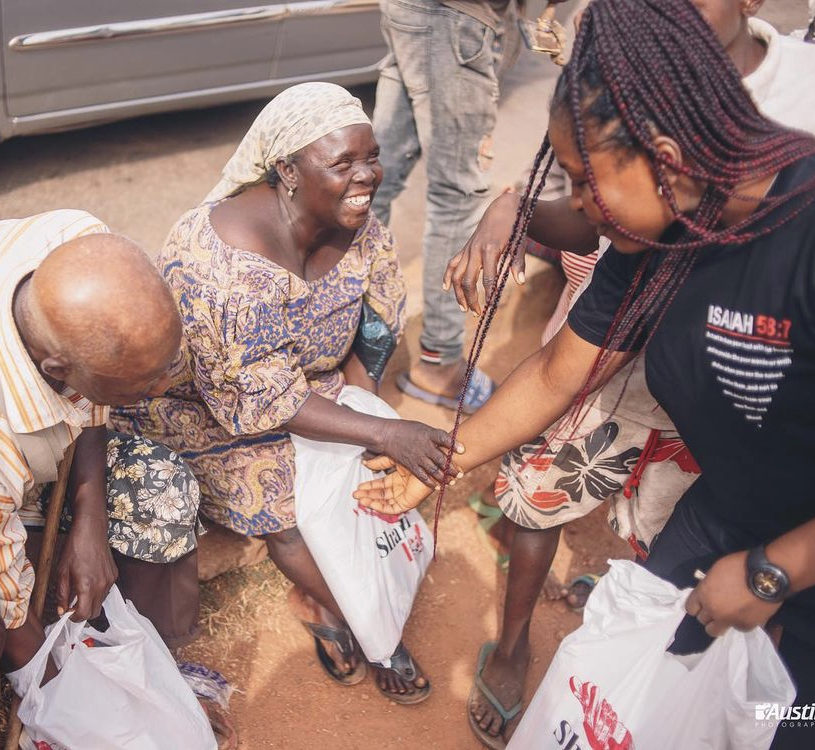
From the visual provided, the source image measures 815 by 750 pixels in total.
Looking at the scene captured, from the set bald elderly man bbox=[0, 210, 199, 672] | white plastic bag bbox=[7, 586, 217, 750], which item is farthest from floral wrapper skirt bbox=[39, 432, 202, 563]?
white plastic bag bbox=[7, 586, 217, 750]

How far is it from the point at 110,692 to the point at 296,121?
5.21ft

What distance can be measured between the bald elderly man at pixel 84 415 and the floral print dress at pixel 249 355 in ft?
0.82

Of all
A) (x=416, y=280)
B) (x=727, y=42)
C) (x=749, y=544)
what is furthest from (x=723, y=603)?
(x=416, y=280)

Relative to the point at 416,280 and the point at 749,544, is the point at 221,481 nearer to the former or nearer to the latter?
the point at 749,544

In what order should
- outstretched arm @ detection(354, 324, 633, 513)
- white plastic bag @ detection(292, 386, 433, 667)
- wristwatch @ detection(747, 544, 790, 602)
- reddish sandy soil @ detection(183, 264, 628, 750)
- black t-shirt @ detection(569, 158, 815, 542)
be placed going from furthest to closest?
reddish sandy soil @ detection(183, 264, 628, 750), white plastic bag @ detection(292, 386, 433, 667), outstretched arm @ detection(354, 324, 633, 513), wristwatch @ detection(747, 544, 790, 602), black t-shirt @ detection(569, 158, 815, 542)

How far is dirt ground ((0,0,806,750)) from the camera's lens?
269 cm

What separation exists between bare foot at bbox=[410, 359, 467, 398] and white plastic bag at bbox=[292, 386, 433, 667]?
3.56 feet

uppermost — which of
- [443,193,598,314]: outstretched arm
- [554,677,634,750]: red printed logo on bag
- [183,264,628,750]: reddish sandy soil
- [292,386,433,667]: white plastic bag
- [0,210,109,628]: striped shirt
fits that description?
[443,193,598,314]: outstretched arm

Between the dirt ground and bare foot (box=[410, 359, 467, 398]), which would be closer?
the dirt ground

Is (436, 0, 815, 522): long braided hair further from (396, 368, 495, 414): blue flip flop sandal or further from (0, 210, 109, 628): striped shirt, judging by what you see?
(396, 368, 495, 414): blue flip flop sandal

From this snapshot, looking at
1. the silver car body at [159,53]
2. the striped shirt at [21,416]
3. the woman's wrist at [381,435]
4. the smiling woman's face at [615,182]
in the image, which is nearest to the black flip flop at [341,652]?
Result: the woman's wrist at [381,435]

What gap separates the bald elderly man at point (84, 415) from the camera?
1715 mm

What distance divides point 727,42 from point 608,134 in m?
0.89

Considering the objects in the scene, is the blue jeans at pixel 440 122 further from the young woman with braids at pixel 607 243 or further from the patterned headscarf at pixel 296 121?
the young woman with braids at pixel 607 243
